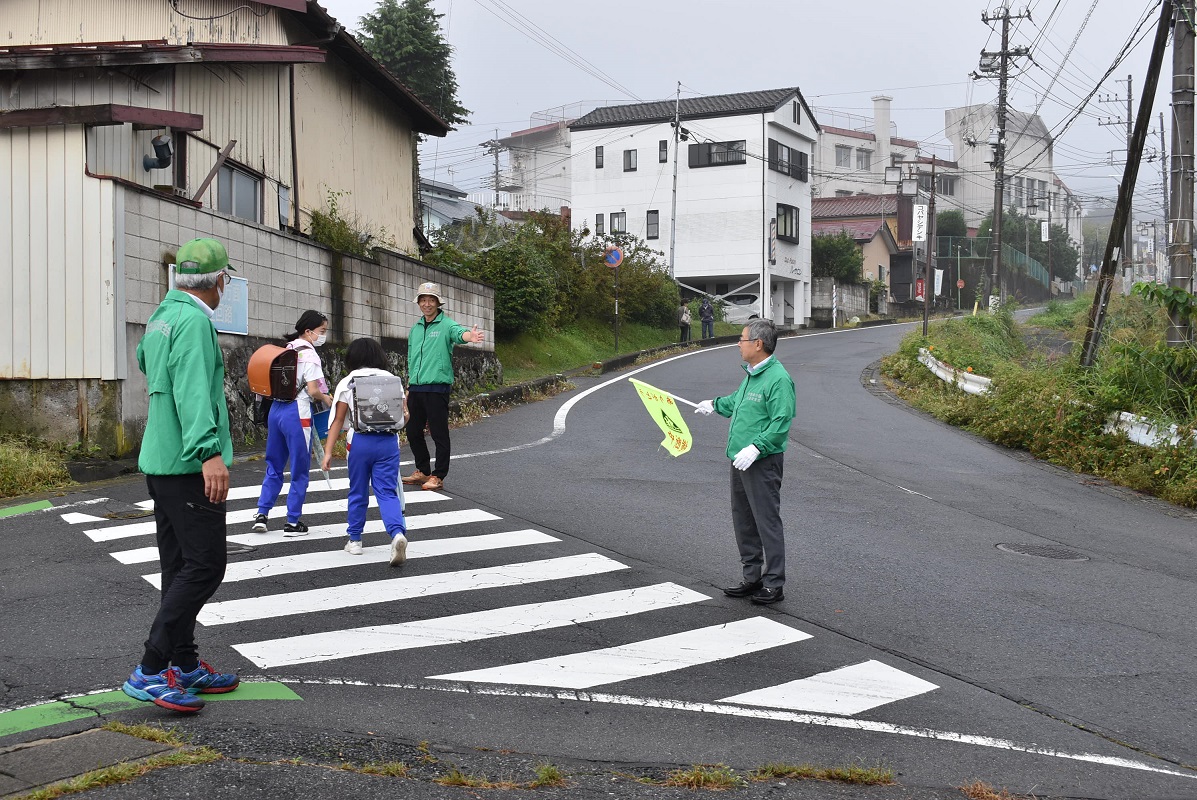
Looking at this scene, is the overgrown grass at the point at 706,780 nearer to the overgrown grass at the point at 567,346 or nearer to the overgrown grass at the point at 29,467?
the overgrown grass at the point at 29,467

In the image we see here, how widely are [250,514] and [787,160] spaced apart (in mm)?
47085

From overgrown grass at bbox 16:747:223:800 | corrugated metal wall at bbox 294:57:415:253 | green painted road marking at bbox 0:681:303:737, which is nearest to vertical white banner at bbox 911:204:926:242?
corrugated metal wall at bbox 294:57:415:253

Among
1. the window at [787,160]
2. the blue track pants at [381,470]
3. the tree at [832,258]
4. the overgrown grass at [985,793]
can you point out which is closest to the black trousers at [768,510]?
the blue track pants at [381,470]

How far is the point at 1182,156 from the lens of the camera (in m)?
14.8

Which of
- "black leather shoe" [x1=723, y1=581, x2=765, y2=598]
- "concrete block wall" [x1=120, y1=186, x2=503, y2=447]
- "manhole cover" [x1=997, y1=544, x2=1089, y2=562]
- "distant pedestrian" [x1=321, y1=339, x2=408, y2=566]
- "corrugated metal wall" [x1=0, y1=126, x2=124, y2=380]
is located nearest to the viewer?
"black leather shoe" [x1=723, y1=581, x2=765, y2=598]

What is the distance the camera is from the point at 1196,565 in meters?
8.44

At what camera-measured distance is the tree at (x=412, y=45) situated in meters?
33.0

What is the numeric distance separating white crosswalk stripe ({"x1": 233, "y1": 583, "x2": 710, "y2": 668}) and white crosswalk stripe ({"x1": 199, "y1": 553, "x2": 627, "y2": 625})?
52 centimetres

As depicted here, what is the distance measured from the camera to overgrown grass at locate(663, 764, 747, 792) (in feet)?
13.3

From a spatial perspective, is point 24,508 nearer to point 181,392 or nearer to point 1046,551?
point 181,392

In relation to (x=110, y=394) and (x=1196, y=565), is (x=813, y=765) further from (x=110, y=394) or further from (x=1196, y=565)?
(x=110, y=394)

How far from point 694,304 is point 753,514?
3867 cm

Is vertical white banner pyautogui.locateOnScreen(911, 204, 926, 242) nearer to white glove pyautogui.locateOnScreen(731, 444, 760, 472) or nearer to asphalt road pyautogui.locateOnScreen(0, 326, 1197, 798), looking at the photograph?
asphalt road pyautogui.locateOnScreen(0, 326, 1197, 798)

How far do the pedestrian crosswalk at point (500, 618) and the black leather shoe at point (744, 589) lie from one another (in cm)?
8
